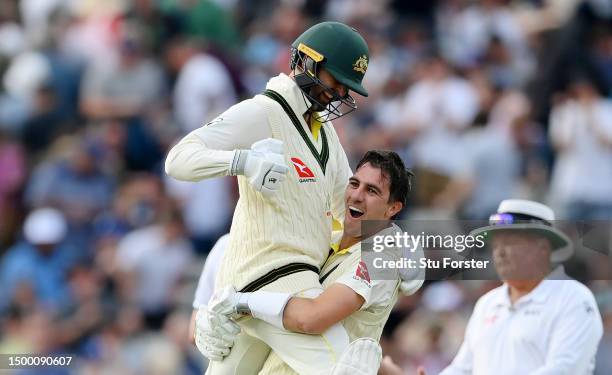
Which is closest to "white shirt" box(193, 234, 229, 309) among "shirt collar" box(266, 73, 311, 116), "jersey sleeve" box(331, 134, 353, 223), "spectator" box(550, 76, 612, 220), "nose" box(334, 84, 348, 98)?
"jersey sleeve" box(331, 134, 353, 223)

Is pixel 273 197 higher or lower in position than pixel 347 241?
higher

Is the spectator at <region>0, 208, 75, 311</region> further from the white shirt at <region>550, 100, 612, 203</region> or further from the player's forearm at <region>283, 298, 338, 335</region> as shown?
the player's forearm at <region>283, 298, 338, 335</region>

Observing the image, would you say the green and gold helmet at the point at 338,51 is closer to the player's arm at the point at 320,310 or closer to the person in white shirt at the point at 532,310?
the player's arm at the point at 320,310

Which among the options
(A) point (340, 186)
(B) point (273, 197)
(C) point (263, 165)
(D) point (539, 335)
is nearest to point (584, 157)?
(D) point (539, 335)

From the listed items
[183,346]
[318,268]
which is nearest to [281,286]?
[318,268]

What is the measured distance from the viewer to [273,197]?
720 cm

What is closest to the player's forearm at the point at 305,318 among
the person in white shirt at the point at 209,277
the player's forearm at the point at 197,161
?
the player's forearm at the point at 197,161

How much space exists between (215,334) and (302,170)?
906 mm

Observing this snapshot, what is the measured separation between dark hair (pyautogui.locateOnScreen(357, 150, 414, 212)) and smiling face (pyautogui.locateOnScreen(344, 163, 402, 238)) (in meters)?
0.02

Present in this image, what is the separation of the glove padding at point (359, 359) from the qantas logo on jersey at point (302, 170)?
0.84m

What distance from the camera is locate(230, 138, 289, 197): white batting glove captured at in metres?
6.88

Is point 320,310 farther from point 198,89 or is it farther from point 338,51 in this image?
point 198,89

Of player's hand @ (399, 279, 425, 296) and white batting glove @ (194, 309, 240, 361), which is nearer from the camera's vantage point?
white batting glove @ (194, 309, 240, 361)

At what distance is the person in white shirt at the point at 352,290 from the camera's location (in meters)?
7.09
